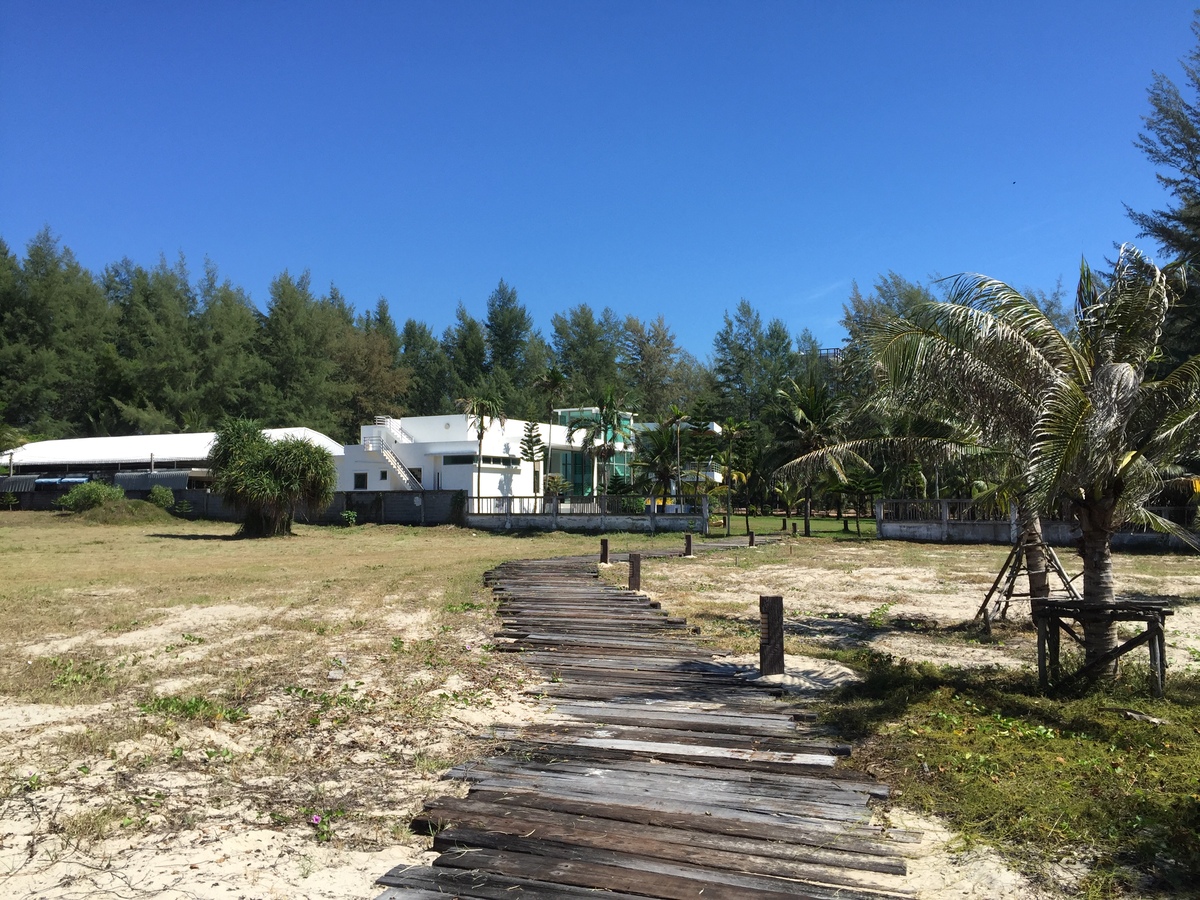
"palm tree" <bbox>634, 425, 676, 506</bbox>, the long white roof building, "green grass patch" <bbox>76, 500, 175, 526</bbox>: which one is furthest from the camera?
the long white roof building

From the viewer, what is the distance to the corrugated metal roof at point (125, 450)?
167 feet

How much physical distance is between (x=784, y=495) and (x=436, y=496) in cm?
1808

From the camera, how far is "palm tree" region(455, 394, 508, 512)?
4353 cm

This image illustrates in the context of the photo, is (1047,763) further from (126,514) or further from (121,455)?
(121,455)

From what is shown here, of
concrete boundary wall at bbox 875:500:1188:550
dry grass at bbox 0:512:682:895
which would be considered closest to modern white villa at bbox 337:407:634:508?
concrete boundary wall at bbox 875:500:1188:550

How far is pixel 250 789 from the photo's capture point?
6500 millimetres

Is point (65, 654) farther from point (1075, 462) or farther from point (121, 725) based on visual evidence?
point (1075, 462)

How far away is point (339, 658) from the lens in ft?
36.5

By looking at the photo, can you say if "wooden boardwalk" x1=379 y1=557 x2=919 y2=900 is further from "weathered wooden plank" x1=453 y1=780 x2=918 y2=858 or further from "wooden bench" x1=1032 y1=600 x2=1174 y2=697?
"wooden bench" x1=1032 y1=600 x2=1174 y2=697

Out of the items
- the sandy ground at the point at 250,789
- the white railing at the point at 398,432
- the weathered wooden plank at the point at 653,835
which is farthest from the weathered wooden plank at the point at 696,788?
the white railing at the point at 398,432

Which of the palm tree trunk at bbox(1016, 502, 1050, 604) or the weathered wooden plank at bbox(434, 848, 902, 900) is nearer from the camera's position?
the weathered wooden plank at bbox(434, 848, 902, 900)

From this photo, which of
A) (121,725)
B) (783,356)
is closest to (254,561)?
(121,725)

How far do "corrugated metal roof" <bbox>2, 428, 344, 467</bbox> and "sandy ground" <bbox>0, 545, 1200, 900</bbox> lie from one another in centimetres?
4179

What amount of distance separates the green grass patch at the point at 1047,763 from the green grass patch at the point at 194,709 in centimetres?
586
